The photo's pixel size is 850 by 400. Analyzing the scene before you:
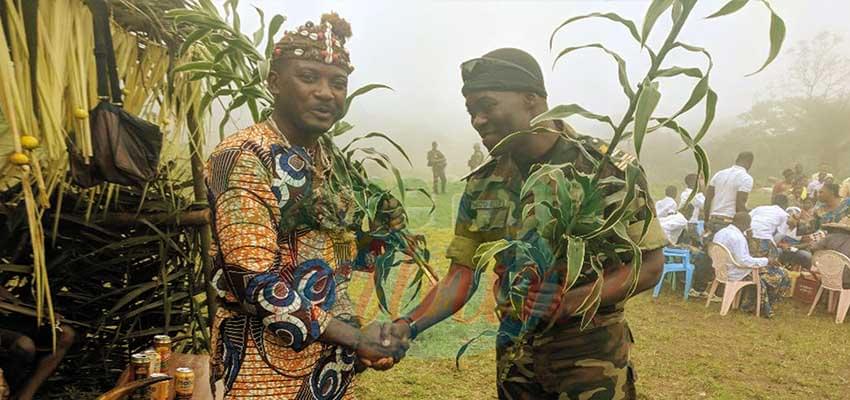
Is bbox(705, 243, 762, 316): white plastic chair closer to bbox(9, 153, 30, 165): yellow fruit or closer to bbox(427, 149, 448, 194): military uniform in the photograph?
bbox(427, 149, 448, 194): military uniform

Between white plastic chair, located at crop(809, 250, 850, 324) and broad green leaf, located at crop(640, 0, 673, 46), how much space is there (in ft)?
21.3

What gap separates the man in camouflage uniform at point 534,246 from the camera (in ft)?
5.25

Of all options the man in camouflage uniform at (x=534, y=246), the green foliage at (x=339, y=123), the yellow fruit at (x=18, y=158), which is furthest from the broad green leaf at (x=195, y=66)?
the man in camouflage uniform at (x=534, y=246)

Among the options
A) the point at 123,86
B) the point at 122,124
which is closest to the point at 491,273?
the point at 122,124

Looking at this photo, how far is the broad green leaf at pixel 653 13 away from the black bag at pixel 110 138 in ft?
5.16

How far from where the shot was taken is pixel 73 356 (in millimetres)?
2576

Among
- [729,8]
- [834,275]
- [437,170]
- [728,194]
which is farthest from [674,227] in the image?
[729,8]

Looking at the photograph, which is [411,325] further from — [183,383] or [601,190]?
[183,383]

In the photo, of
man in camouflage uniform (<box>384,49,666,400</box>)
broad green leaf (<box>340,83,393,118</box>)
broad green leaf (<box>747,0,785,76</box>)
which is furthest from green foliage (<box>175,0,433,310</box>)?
broad green leaf (<box>747,0,785,76</box>)

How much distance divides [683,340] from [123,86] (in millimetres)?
5619

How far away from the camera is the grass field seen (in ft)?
14.8

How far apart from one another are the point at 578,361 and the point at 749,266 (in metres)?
5.80

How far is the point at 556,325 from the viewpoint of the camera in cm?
174

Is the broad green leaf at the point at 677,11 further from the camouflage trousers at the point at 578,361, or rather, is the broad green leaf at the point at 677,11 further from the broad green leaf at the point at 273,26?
the broad green leaf at the point at 273,26
